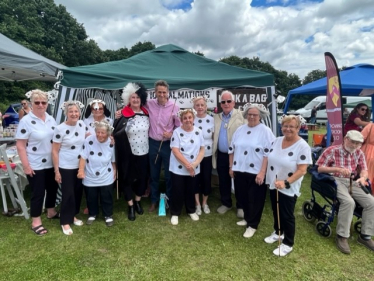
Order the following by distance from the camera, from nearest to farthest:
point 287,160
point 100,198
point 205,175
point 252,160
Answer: point 287,160 < point 252,160 < point 100,198 < point 205,175

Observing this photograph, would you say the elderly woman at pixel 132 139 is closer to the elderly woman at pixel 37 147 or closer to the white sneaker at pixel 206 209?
the elderly woman at pixel 37 147

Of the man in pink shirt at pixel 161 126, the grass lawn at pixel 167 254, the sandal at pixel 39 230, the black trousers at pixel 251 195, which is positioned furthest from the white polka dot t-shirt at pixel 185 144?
the sandal at pixel 39 230

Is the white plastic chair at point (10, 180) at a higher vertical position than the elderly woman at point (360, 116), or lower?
lower

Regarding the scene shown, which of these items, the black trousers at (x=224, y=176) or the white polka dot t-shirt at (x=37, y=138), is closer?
the white polka dot t-shirt at (x=37, y=138)

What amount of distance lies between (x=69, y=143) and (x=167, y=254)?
5.17ft

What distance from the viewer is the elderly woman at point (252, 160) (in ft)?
8.99

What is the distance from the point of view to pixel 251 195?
284cm

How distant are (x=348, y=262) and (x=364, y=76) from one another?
567cm

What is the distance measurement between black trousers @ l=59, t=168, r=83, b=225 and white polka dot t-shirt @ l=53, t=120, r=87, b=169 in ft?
0.28

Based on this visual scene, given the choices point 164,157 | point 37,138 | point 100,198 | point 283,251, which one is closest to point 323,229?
point 283,251

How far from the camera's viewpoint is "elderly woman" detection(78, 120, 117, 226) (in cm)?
283

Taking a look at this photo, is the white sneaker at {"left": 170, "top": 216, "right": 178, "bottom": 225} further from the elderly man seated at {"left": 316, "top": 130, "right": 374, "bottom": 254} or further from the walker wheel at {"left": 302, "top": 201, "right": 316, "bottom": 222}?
the elderly man seated at {"left": 316, "top": 130, "right": 374, "bottom": 254}

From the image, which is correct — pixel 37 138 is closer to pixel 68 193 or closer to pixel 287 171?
pixel 68 193

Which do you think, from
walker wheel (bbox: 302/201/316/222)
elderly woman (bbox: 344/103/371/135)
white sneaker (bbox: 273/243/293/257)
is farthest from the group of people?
elderly woman (bbox: 344/103/371/135)
